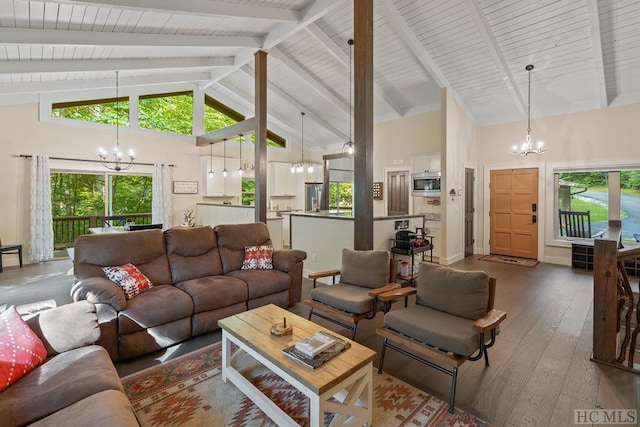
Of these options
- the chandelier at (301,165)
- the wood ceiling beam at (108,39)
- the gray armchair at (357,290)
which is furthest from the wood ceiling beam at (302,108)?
the gray armchair at (357,290)

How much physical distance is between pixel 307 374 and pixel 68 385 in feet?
3.76

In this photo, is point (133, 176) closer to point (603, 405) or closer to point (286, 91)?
point (286, 91)

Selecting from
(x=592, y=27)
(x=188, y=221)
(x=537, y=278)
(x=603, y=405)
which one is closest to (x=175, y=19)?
(x=188, y=221)

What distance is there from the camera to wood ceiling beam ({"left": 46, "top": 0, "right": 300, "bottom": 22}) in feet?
10.1

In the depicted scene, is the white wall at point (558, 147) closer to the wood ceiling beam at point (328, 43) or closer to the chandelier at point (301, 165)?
the wood ceiling beam at point (328, 43)

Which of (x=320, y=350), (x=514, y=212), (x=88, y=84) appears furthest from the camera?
(x=514, y=212)

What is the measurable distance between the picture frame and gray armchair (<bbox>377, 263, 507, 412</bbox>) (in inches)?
272

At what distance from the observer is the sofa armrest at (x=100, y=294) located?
243cm

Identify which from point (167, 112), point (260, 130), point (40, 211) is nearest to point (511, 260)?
point (260, 130)

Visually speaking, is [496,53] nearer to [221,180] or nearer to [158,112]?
[221,180]

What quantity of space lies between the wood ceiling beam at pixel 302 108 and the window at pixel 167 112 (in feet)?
7.43

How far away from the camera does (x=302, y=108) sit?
8.04m

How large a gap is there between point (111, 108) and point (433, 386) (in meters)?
8.11

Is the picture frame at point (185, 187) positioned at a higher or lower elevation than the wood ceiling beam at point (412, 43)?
lower
